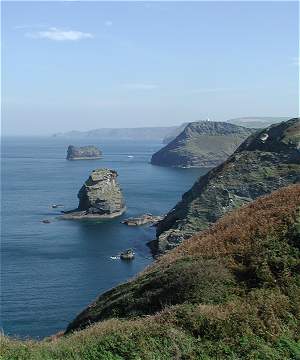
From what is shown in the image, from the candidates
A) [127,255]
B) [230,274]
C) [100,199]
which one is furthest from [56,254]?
[230,274]

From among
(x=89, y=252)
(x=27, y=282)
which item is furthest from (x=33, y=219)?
(x=27, y=282)

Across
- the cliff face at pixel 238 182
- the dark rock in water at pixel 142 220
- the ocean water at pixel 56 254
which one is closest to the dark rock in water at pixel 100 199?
the ocean water at pixel 56 254

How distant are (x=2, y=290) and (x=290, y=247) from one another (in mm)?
56855

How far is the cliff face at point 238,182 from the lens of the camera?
320ft

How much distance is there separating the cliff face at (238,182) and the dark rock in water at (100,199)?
20.4 metres

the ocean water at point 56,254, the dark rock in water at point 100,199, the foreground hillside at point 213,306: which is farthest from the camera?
the dark rock in water at point 100,199

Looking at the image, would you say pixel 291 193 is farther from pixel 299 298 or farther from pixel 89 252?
pixel 89 252

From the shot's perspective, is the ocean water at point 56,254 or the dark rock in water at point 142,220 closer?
the ocean water at point 56,254

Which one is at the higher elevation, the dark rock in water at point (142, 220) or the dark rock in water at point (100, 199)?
the dark rock in water at point (100, 199)

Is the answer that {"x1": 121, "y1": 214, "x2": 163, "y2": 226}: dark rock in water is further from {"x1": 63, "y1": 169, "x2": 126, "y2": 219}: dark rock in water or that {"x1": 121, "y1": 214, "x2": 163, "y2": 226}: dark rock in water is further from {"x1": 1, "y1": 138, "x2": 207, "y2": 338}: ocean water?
{"x1": 63, "y1": 169, "x2": 126, "y2": 219}: dark rock in water

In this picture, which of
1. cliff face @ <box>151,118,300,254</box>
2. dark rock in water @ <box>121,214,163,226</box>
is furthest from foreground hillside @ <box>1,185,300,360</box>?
dark rock in water @ <box>121,214,163,226</box>

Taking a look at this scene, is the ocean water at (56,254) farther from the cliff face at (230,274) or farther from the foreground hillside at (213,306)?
the foreground hillside at (213,306)

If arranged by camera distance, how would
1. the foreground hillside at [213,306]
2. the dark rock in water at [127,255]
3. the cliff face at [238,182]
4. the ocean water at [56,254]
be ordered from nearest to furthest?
the foreground hillside at [213,306]
the ocean water at [56,254]
the dark rock in water at [127,255]
the cliff face at [238,182]

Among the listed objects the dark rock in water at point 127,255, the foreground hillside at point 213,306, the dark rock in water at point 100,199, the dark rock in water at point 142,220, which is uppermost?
the foreground hillside at point 213,306
